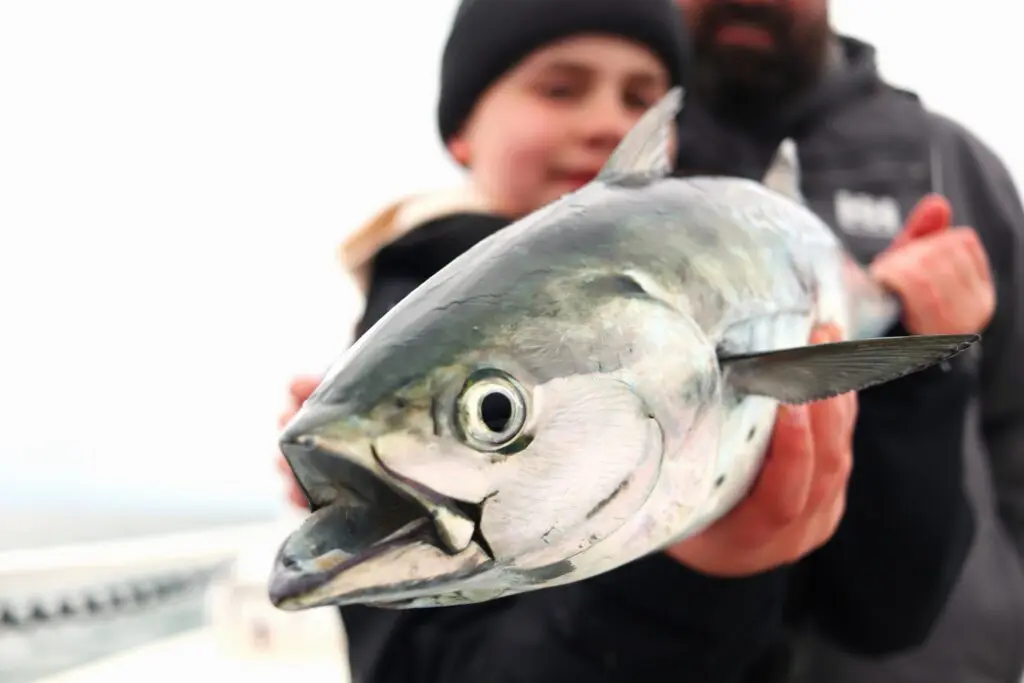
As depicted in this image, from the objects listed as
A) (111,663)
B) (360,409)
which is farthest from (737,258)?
(111,663)

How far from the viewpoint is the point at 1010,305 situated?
956mm

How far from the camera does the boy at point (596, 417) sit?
0.43 metres

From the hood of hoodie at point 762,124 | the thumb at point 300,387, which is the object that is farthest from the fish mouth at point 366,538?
the hood of hoodie at point 762,124

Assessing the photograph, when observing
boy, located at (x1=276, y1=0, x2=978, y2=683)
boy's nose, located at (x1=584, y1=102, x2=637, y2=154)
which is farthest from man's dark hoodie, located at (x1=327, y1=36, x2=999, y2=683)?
boy's nose, located at (x1=584, y1=102, x2=637, y2=154)

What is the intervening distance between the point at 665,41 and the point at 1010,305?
23.4 inches

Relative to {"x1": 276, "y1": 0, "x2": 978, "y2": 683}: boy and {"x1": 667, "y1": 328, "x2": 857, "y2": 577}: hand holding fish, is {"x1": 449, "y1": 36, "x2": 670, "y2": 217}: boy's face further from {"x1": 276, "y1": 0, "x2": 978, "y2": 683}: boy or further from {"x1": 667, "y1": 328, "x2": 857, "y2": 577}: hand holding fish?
{"x1": 667, "y1": 328, "x2": 857, "y2": 577}: hand holding fish

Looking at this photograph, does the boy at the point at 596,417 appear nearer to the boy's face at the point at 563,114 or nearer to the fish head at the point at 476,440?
the boy's face at the point at 563,114

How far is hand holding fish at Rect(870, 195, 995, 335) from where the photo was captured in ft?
1.97

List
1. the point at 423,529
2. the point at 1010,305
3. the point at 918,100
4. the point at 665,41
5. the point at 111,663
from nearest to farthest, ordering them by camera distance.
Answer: the point at 423,529 → the point at 665,41 → the point at 1010,305 → the point at 918,100 → the point at 111,663

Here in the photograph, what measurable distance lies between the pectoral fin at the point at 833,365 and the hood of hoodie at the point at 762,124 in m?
0.57

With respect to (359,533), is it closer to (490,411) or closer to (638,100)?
(490,411)

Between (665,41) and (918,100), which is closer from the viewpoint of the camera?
(665,41)

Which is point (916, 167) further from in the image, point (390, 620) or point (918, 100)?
point (390, 620)

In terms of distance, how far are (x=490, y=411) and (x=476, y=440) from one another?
1 cm
